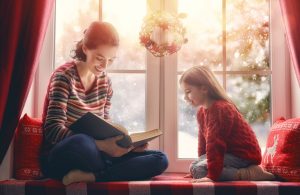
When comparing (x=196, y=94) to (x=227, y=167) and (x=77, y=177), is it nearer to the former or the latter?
(x=227, y=167)

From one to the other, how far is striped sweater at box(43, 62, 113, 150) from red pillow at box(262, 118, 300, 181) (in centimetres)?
83

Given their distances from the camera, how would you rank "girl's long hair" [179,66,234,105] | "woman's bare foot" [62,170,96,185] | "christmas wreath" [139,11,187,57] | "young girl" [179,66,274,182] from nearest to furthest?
"woman's bare foot" [62,170,96,185] < "young girl" [179,66,274,182] < "girl's long hair" [179,66,234,105] < "christmas wreath" [139,11,187,57]

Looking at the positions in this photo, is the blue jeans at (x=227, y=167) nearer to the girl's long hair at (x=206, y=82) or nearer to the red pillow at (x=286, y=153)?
the red pillow at (x=286, y=153)

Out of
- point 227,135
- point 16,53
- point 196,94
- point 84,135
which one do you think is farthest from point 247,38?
point 16,53

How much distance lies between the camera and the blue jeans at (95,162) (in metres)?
1.75

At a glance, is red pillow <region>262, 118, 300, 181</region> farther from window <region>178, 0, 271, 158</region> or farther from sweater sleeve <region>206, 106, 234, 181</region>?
window <region>178, 0, 271, 158</region>

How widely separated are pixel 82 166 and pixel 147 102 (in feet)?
2.35

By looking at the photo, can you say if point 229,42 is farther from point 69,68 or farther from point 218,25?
point 69,68

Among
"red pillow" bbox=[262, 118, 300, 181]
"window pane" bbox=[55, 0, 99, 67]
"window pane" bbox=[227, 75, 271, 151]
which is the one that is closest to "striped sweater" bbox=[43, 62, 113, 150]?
"window pane" bbox=[55, 0, 99, 67]

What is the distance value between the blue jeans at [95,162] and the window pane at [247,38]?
0.79 metres

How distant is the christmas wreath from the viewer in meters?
2.26

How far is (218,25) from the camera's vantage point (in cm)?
A: 243

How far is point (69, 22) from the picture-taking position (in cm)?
244

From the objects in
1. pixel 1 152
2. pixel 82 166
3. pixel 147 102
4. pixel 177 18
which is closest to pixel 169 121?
pixel 147 102
